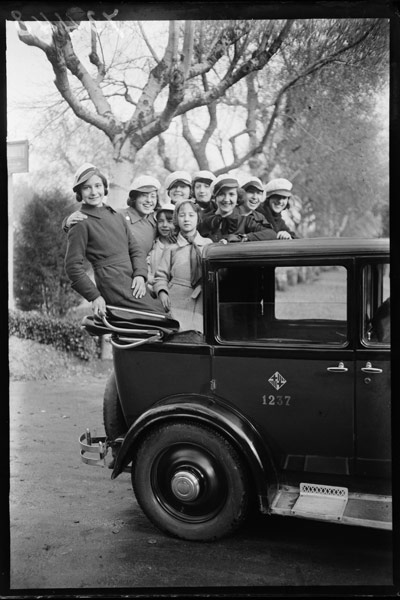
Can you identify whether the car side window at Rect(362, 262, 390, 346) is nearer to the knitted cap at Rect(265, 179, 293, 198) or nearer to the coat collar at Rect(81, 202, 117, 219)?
the knitted cap at Rect(265, 179, 293, 198)

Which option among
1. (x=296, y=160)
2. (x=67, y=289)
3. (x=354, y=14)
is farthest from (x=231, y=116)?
(x=67, y=289)

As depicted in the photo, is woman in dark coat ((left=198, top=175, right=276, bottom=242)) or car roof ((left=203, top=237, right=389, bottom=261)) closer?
car roof ((left=203, top=237, right=389, bottom=261))

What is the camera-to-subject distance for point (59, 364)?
4.20m

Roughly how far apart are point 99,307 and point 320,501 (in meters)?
1.68

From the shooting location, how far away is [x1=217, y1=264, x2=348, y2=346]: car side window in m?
3.80

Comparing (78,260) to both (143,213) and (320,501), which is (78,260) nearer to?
(143,213)

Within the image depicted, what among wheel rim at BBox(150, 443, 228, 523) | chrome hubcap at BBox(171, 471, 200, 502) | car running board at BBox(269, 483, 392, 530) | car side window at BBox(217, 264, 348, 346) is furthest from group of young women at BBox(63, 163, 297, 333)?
car running board at BBox(269, 483, 392, 530)

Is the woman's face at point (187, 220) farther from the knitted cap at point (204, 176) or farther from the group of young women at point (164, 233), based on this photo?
the knitted cap at point (204, 176)

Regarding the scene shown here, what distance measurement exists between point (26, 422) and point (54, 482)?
40cm

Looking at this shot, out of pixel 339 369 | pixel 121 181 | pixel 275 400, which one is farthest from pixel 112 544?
pixel 121 181

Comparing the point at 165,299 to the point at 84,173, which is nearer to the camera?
the point at 84,173

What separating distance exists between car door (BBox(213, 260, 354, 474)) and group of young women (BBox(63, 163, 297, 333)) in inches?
8.8

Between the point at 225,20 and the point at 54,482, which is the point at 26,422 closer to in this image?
the point at 54,482

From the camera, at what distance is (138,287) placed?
12.6ft
